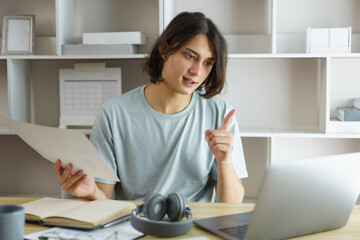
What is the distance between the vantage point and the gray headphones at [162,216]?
3.39ft

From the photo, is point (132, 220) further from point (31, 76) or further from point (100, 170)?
point (31, 76)

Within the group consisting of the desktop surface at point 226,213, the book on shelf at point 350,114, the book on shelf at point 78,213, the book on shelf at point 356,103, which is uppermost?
the book on shelf at point 356,103

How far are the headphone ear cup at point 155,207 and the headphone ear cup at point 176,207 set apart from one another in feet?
0.05

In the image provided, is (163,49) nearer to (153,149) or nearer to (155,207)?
(153,149)

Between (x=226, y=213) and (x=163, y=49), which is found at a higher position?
(x=163, y=49)

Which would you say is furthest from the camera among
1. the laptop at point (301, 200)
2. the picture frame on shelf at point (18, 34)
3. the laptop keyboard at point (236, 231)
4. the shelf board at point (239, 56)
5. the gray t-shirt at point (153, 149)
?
the picture frame on shelf at point (18, 34)

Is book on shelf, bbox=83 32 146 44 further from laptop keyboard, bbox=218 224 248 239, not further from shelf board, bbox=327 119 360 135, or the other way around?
laptop keyboard, bbox=218 224 248 239

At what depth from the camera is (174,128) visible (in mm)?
1702

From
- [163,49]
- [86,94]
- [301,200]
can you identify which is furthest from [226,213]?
[86,94]

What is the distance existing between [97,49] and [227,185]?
3.74ft

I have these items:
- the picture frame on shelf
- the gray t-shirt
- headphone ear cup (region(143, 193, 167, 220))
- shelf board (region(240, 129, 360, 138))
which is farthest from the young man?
the picture frame on shelf

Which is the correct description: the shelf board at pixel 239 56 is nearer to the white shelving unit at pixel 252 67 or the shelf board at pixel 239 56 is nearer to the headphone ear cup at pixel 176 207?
the white shelving unit at pixel 252 67

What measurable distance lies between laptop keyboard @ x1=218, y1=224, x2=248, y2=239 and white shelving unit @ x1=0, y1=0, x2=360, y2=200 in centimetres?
135

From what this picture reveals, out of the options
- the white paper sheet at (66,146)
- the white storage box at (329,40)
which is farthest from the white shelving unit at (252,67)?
the white paper sheet at (66,146)
